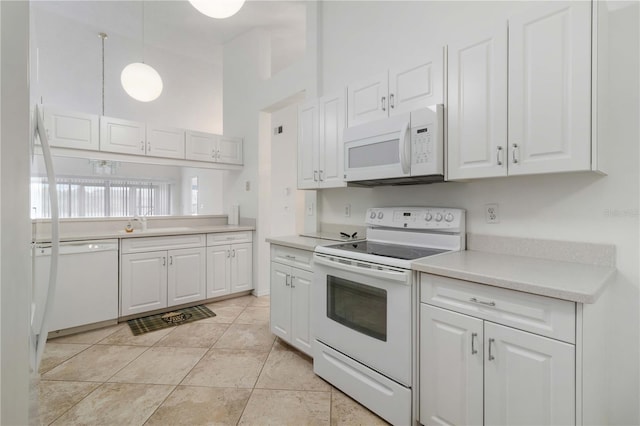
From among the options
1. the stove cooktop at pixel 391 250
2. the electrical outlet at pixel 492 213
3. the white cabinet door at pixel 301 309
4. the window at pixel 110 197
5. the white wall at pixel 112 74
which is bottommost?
the white cabinet door at pixel 301 309

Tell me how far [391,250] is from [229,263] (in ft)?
8.08

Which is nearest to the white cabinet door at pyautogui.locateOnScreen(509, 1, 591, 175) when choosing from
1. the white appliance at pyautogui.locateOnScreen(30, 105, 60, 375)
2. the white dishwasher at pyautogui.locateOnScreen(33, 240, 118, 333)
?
the white appliance at pyautogui.locateOnScreen(30, 105, 60, 375)

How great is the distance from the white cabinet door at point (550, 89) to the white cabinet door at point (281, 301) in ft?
5.73

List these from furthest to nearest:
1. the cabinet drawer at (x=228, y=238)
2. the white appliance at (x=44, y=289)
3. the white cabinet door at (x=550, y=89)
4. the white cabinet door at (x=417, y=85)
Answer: the cabinet drawer at (x=228, y=238) < the white cabinet door at (x=417, y=85) < the white cabinet door at (x=550, y=89) < the white appliance at (x=44, y=289)

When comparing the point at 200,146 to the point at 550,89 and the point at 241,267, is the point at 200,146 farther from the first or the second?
the point at 550,89

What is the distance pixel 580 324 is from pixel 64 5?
217 inches

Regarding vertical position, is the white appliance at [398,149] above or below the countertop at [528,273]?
above

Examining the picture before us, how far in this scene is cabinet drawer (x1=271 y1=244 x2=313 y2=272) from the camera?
2306mm

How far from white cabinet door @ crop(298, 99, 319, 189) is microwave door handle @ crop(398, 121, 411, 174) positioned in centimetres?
97

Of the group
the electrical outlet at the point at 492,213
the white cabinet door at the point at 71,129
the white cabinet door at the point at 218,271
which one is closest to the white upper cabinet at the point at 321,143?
the electrical outlet at the point at 492,213

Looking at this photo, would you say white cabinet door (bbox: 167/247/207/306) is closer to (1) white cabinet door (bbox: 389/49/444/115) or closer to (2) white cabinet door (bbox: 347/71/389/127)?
Result: (2) white cabinet door (bbox: 347/71/389/127)

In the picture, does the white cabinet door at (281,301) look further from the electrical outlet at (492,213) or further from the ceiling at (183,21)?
the ceiling at (183,21)

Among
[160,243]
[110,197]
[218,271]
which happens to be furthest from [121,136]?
[110,197]

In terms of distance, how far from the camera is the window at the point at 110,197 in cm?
485
